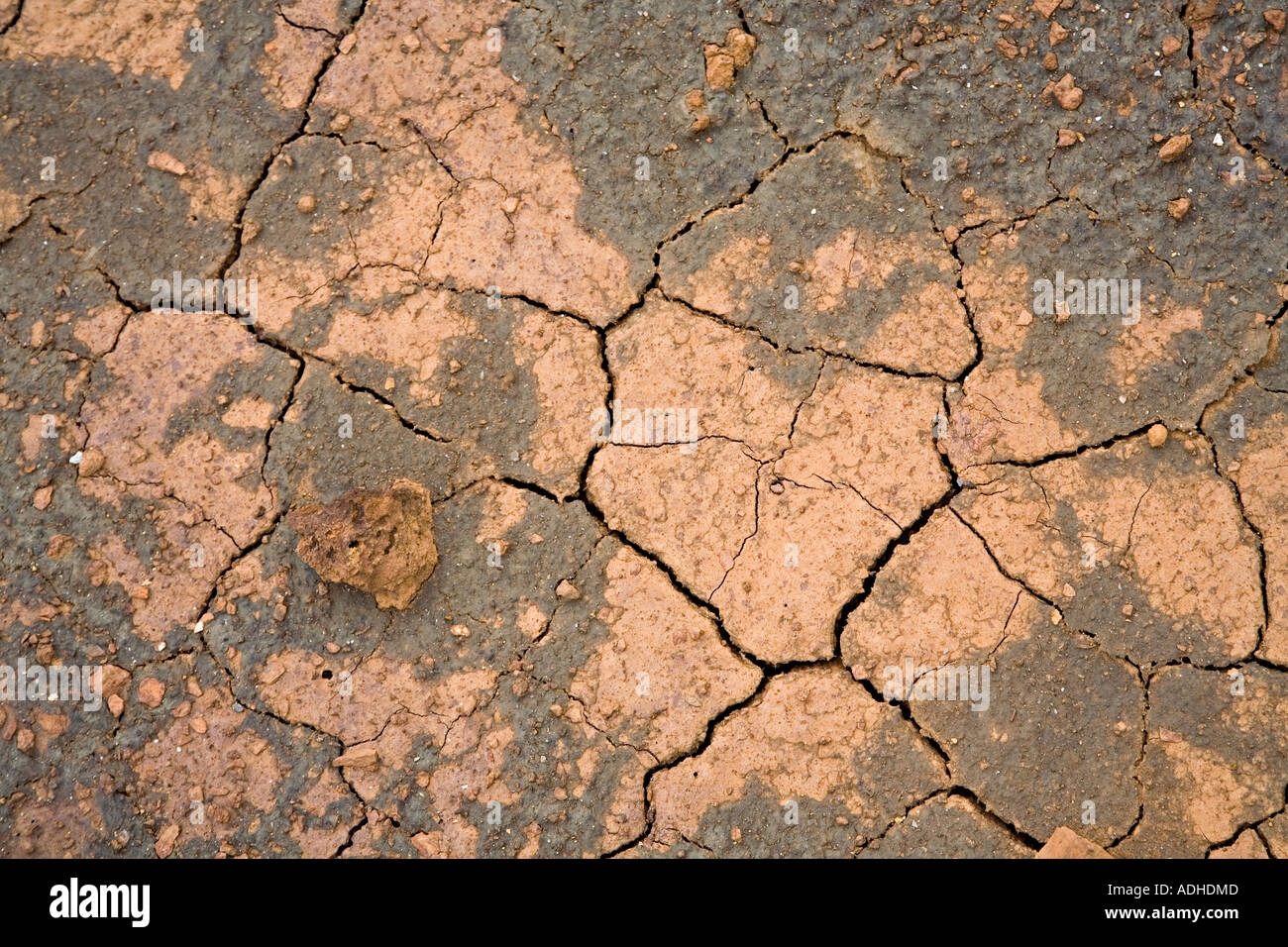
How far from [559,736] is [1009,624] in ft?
4.76

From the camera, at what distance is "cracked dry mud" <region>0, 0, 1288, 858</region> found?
288cm

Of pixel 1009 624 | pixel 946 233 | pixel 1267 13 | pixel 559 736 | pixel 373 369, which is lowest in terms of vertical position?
pixel 559 736

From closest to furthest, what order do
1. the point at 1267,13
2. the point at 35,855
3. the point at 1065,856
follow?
the point at 1065,856 < the point at 35,855 < the point at 1267,13

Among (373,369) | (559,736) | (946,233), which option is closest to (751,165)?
(946,233)

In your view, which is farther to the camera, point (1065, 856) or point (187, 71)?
point (187, 71)

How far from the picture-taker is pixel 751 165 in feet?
10.5

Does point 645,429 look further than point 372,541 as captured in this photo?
Yes

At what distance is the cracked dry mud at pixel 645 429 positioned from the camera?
288cm

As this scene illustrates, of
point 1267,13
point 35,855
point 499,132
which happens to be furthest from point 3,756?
point 1267,13

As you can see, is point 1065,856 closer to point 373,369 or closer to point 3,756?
point 373,369

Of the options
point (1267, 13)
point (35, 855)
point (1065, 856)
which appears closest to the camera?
point (1065, 856)

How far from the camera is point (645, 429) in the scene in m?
3.08

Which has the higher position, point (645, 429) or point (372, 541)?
point (645, 429)

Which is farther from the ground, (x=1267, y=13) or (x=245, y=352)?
(x=1267, y=13)
